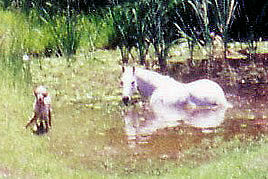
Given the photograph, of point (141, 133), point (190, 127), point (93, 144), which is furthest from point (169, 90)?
point (93, 144)

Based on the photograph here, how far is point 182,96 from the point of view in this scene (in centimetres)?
718

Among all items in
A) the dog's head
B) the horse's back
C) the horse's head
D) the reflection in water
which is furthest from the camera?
the horse's back

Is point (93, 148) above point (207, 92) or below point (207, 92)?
below

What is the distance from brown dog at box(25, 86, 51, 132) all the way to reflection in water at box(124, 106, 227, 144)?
962mm

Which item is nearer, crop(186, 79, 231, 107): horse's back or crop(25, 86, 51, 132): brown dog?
crop(25, 86, 51, 132): brown dog

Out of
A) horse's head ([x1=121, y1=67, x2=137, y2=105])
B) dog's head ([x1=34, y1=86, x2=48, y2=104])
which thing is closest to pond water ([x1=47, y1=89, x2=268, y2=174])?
horse's head ([x1=121, y1=67, x2=137, y2=105])

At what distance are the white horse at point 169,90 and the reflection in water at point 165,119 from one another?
4.1 inches

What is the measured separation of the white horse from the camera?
7.05 metres

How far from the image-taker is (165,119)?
6.83 m

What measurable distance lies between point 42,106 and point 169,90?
5.85ft

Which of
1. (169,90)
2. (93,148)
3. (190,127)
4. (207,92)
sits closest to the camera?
(93,148)

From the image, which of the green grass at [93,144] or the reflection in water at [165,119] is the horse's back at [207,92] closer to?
the reflection in water at [165,119]

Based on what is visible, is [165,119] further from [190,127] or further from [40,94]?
[40,94]

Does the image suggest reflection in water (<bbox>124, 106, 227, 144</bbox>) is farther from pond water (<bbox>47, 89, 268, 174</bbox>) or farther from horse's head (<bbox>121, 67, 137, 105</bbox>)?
horse's head (<bbox>121, 67, 137, 105</bbox>)
